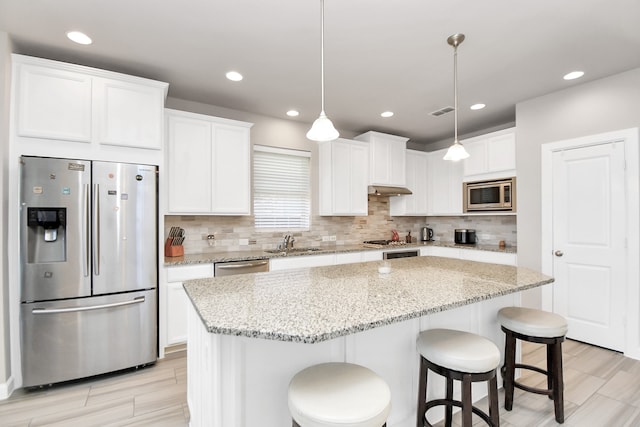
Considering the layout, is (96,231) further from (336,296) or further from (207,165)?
(336,296)

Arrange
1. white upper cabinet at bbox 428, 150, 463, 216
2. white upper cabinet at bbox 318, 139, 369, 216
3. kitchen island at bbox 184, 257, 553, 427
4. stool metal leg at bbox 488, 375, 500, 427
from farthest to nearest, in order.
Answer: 1. white upper cabinet at bbox 428, 150, 463, 216
2. white upper cabinet at bbox 318, 139, 369, 216
3. stool metal leg at bbox 488, 375, 500, 427
4. kitchen island at bbox 184, 257, 553, 427

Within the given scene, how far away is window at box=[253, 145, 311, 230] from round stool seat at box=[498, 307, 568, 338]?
2762 mm

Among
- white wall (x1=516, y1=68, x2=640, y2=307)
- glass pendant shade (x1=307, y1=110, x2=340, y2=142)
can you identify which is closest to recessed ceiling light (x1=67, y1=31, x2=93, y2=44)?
glass pendant shade (x1=307, y1=110, x2=340, y2=142)

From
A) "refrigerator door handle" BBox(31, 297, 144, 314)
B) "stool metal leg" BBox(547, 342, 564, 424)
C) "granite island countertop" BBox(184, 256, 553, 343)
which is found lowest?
"stool metal leg" BBox(547, 342, 564, 424)

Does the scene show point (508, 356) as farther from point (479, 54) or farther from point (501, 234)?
point (501, 234)

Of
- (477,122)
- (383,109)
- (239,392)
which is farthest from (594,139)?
(239,392)

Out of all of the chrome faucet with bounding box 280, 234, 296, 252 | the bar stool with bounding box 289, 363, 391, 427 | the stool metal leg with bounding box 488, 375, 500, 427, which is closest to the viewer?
the bar stool with bounding box 289, 363, 391, 427

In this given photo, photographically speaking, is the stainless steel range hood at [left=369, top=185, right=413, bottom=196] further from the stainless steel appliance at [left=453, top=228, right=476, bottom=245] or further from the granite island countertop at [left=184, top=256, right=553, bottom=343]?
the granite island countertop at [left=184, top=256, right=553, bottom=343]

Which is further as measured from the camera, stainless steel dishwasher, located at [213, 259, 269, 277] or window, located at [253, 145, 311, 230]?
window, located at [253, 145, 311, 230]

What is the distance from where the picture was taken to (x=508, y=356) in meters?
1.97

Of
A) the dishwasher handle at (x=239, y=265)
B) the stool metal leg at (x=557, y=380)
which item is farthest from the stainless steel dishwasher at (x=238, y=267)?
the stool metal leg at (x=557, y=380)

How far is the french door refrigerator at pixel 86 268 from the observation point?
2.23m

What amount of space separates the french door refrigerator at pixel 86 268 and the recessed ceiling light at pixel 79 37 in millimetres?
922

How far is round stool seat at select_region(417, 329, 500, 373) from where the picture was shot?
143 centimetres
